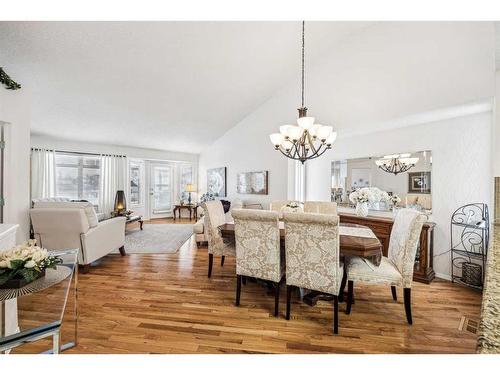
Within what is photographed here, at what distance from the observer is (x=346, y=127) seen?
3791 mm

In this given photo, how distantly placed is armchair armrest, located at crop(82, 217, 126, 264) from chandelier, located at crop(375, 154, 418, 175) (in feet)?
13.9

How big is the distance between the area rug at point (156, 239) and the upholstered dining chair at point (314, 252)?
8.93ft

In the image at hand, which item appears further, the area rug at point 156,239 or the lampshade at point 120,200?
the lampshade at point 120,200

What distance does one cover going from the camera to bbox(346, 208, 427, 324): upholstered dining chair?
200cm

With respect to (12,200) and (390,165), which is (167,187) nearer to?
(12,200)

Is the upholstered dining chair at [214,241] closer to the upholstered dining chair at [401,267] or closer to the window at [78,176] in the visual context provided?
the upholstered dining chair at [401,267]

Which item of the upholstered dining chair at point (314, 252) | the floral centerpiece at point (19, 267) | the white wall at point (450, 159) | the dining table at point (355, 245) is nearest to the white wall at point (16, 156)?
the floral centerpiece at point (19, 267)

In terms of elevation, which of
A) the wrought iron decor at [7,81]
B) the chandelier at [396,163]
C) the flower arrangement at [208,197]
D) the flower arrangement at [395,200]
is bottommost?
the flower arrangement at [208,197]

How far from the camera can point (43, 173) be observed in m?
5.93

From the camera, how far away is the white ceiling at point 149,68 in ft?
9.14

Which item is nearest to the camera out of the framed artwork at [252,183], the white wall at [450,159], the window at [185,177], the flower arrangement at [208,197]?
the white wall at [450,159]

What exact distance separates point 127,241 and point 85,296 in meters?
2.40

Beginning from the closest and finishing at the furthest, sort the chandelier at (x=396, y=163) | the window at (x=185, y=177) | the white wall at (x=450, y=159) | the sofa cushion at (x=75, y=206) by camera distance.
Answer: the white wall at (x=450, y=159) < the sofa cushion at (x=75, y=206) < the chandelier at (x=396, y=163) < the window at (x=185, y=177)

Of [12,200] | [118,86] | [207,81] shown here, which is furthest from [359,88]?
[12,200]
